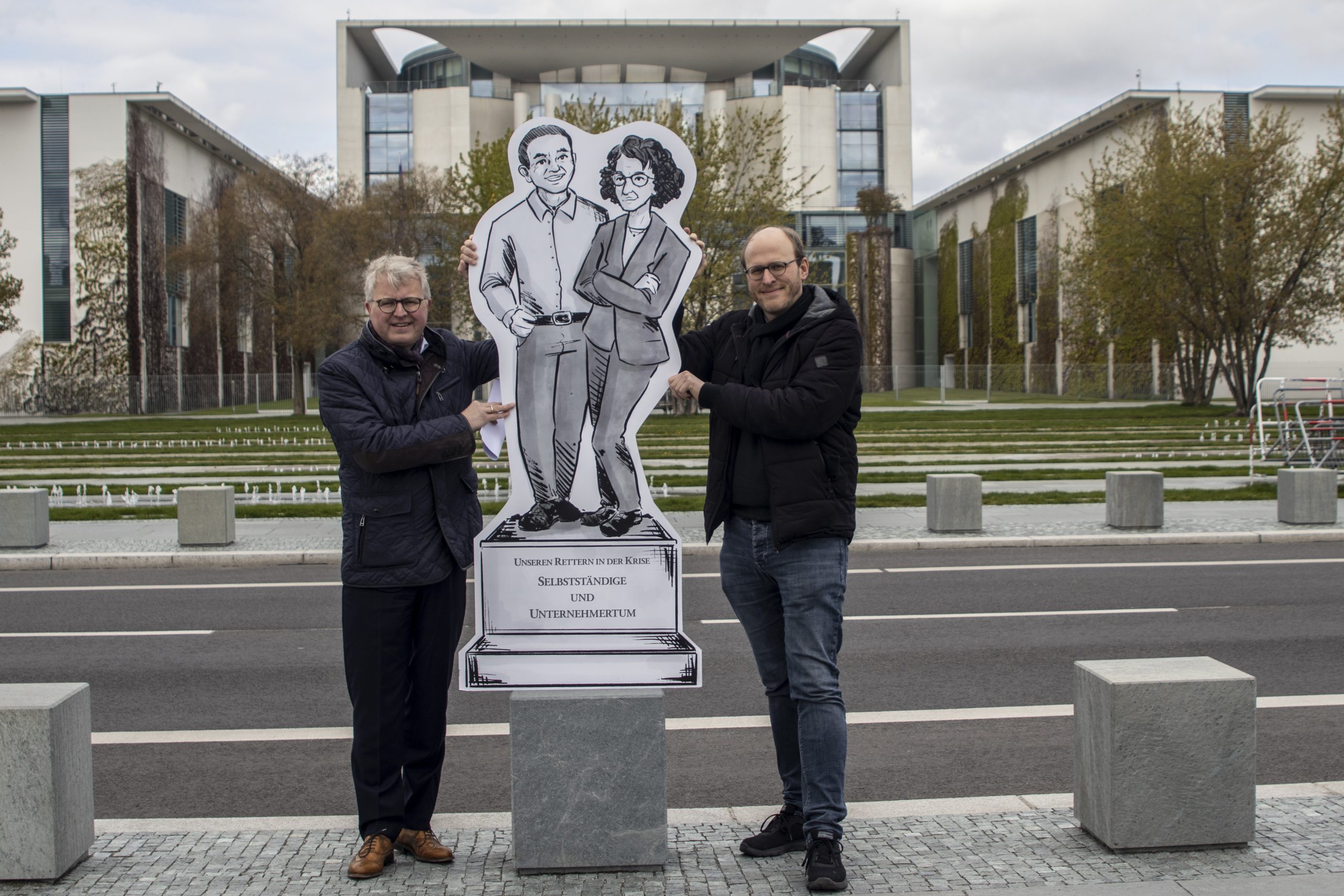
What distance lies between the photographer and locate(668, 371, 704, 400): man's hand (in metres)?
4.14

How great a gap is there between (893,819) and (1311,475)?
1164cm

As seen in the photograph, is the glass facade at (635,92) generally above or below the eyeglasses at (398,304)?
above

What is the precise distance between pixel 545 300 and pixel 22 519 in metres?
11.1

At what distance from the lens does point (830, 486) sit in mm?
4090

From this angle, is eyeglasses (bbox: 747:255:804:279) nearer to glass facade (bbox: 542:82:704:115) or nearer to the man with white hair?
the man with white hair

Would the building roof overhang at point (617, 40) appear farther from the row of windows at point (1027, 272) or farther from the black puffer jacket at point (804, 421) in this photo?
the black puffer jacket at point (804, 421)

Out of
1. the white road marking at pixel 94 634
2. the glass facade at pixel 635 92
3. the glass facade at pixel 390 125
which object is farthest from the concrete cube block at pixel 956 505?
the glass facade at pixel 390 125

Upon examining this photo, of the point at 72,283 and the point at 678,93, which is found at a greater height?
the point at 678,93

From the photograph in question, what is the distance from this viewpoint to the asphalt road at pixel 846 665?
212 inches

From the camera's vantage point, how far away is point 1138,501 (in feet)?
45.6

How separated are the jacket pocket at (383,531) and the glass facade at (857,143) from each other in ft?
253

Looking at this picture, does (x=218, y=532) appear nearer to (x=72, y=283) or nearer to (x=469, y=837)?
(x=469, y=837)

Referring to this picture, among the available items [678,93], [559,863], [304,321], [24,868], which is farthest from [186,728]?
[678,93]

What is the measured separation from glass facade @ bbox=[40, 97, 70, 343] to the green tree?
140ft
